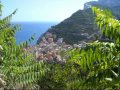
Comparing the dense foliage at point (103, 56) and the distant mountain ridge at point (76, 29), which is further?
the distant mountain ridge at point (76, 29)

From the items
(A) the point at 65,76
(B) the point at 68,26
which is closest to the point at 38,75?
(A) the point at 65,76

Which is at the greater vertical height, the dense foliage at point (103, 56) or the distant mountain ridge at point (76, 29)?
the dense foliage at point (103, 56)

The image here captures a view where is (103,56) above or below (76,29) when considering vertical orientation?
above

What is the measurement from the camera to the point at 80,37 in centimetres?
14950

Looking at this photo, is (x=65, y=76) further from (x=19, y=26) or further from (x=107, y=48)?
(x=107, y=48)

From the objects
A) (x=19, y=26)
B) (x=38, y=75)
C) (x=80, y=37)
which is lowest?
(x=80, y=37)

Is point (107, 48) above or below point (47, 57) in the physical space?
above

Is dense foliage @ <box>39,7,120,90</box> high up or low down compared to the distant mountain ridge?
up

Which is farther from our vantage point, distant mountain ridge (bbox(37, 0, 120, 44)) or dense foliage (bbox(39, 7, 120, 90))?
distant mountain ridge (bbox(37, 0, 120, 44))

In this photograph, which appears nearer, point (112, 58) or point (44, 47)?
point (112, 58)

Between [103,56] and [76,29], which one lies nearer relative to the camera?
[103,56]

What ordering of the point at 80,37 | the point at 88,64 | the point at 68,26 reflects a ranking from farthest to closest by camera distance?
the point at 68,26, the point at 80,37, the point at 88,64

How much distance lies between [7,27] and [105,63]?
7.70m

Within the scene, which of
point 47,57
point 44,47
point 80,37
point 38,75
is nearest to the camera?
point 38,75
